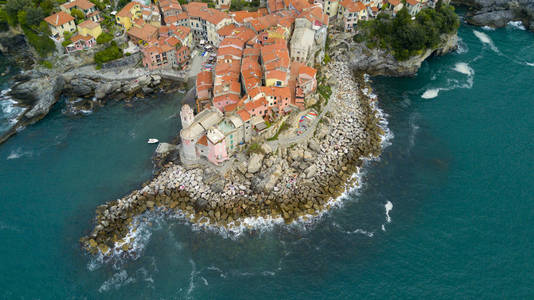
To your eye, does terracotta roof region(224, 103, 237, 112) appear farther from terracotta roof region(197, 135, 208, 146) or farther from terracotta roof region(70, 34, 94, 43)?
terracotta roof region(70, 34, 94, 43)

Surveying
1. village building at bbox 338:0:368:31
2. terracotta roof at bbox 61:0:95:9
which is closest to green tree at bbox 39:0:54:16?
terracotta roof at bbox 61:0:95:9

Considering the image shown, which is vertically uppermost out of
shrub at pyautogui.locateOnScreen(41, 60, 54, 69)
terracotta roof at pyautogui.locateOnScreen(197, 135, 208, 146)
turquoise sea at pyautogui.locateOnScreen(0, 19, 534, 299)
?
shrub at pyautogui.locateOnScreen(41, 60, 54, 69)

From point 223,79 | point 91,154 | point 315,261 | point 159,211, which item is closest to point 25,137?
point 91,154

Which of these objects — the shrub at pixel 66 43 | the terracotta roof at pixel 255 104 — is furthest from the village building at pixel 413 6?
the shrub at pixel 66 43

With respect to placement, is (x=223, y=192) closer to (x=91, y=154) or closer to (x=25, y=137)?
(x=91, y=154)

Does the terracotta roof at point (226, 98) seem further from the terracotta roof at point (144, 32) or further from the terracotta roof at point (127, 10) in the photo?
the terracotta roof at point (127, 10)

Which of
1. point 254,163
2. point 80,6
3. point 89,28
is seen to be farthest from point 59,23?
point 254,163
